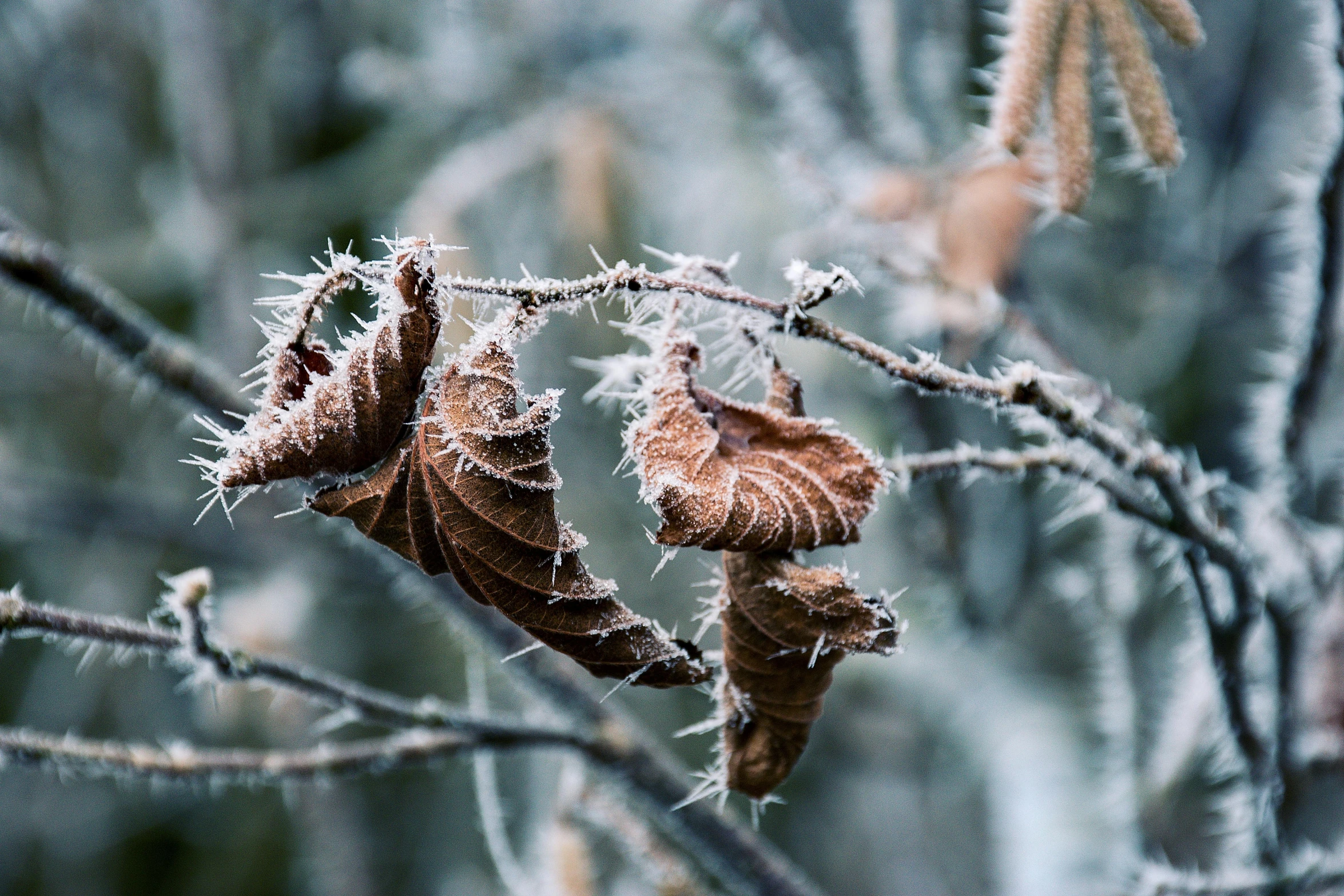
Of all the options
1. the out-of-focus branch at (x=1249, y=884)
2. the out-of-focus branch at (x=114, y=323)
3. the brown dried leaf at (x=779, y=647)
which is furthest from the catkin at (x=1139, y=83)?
the out-of-focus branch at (x=114, y=323)

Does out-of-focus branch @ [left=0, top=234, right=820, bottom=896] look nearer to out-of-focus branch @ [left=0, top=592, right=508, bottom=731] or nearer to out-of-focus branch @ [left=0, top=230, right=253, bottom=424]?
out-of-focus branch @ [left=0, top=230, right=253, bottom=424]

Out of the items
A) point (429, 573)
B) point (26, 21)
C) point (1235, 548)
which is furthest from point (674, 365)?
point (26, 21)

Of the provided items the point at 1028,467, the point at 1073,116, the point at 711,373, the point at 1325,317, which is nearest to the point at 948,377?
the point at 1028,467

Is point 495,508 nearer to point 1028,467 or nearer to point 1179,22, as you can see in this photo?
point 1028,467

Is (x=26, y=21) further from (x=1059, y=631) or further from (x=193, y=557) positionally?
(x=1059, y=631)

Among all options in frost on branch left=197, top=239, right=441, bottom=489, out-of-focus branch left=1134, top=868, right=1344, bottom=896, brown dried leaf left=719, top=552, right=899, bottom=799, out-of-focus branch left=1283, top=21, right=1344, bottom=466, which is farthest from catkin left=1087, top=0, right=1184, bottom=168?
out-of-focus branch left=1134, top=868, right=1344, bottom=896

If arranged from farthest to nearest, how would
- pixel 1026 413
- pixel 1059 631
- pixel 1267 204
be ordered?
pixel 1059 631 < pixel 1267 204 < pixel 1026 413

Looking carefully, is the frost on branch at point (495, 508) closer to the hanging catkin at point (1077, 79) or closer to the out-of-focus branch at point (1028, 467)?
the out-of-focus branch at point (1028, 467)
